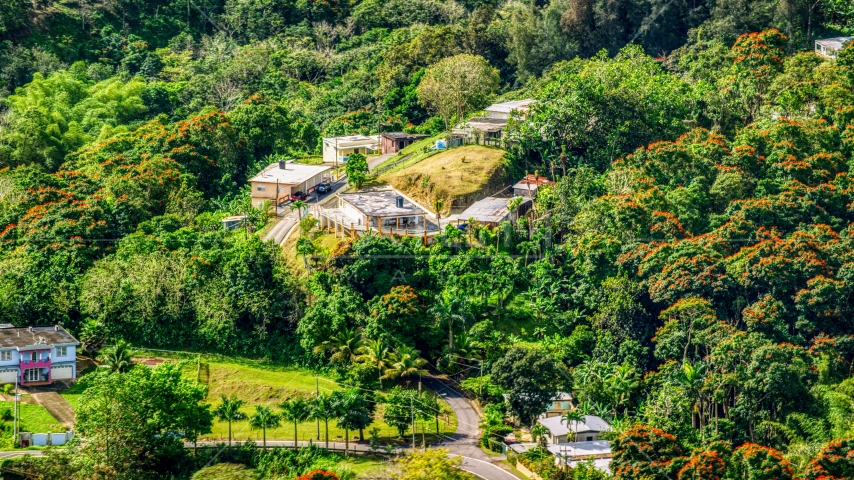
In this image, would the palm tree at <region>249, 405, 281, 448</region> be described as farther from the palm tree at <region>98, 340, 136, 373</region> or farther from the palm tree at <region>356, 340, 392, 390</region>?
the palm tree at <region>98, 340, 136, 373</region>

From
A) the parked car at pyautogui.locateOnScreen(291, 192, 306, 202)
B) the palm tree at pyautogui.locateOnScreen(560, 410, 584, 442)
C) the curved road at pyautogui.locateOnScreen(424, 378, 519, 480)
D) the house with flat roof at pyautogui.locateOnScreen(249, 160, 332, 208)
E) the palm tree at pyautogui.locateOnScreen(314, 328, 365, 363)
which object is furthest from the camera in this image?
the parked car at pyautogui.locateOnScreen(291, 192, 306, 202)

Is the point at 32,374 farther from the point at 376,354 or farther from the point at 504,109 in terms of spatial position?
the point at 504,109

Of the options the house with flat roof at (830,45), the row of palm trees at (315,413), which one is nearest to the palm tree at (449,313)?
the row of palm trees at (315,413)

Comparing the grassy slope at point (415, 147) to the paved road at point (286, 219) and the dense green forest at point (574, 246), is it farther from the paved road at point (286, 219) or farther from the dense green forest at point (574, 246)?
the paved road at point (286, 219)

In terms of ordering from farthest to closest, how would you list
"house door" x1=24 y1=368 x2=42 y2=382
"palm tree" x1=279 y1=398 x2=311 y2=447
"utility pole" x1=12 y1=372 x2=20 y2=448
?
"house door" x1=24 y1=368 x2=42 y2=382, "palm tree" x1=279 y1=398 x2=311 y2=447, "utility pole" x1=12 y1=372 x2=20 y2=448

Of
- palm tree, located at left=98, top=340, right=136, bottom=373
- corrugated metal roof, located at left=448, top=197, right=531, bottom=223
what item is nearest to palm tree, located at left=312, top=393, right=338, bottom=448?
palm tree, located at left=98, top=340, right=136, bottom=373

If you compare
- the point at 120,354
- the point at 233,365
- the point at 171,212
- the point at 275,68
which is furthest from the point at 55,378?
the point at 275,68

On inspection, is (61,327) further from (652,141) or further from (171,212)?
(652,141)
